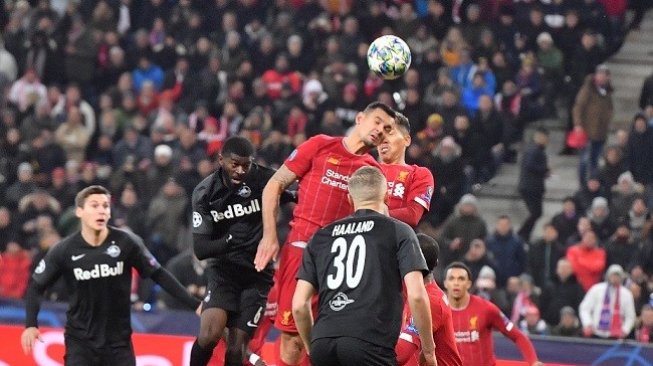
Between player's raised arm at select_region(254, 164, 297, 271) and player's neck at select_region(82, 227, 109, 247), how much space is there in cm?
167

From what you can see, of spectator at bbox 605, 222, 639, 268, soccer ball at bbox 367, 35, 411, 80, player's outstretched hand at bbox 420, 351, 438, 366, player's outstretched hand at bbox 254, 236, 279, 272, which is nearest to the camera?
player's outstretched hand at bbox 420, 351, 438, 366

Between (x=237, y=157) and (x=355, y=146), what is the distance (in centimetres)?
102

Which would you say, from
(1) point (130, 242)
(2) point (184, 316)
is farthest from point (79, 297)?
(2) point (184, 316)

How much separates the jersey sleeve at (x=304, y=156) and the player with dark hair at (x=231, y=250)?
1.54ft

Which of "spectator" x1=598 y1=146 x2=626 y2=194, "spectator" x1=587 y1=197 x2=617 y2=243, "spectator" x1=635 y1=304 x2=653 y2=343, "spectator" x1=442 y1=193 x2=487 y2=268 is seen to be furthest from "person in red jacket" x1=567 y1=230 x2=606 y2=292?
"spectator" x1=598 y1=146 x2=626 y2=194

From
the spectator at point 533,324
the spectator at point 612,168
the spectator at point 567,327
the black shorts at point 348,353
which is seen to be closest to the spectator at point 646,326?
the spectator at point 567,327

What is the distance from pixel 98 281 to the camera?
1227 cm

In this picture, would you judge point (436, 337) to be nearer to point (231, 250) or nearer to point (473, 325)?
point (231, 250)

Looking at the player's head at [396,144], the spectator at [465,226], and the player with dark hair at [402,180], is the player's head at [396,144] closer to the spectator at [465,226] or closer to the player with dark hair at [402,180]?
the player with dark hair at [402,180]

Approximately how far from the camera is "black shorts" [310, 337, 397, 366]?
9.20 metres

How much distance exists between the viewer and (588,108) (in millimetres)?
21609

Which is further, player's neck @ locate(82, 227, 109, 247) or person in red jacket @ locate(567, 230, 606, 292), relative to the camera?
person in red jacket @ locate(567, 230, 606, 292)

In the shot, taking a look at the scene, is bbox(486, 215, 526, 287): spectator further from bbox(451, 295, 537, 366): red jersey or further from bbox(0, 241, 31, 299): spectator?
bbox(451, 295, 537, 366): red jersey

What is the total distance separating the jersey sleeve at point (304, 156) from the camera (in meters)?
11.3
